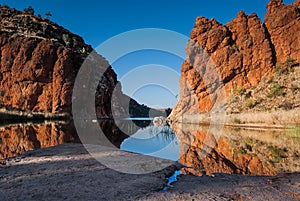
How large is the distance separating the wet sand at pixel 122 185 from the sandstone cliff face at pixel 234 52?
5630 cm

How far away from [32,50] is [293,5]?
79513 mm

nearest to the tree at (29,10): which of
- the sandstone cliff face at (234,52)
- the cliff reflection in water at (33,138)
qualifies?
the sandstone cliff face at (234,52)

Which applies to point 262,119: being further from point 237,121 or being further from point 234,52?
point 234,52

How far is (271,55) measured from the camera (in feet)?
182

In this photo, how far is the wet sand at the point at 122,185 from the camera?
494cm

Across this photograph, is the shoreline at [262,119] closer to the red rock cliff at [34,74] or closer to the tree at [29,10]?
the red rock cliff at [34,74]

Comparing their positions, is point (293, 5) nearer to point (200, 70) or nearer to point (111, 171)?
point (200, 70)

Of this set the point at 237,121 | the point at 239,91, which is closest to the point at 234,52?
the point at 239,91

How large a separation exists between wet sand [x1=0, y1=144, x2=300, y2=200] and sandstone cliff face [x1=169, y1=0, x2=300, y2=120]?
185ft

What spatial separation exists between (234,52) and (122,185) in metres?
63.5

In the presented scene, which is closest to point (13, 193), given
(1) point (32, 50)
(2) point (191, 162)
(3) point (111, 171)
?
(3) point (111, 171)

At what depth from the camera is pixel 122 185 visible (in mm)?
5770

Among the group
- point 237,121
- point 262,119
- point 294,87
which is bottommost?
point 237,121

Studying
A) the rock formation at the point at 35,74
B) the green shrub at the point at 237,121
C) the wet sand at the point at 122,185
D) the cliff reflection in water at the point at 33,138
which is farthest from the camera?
the rock formation at the point at 35,74
